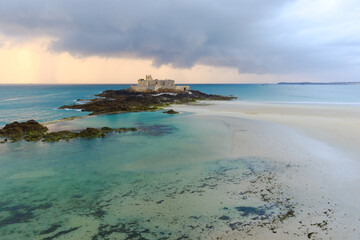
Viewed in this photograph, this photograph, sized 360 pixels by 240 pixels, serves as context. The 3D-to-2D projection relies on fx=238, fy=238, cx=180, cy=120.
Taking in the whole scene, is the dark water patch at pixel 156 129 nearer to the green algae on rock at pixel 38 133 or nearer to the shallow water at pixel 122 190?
the green algae on rock at pixel 38 133

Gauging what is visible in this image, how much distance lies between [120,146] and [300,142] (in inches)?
535

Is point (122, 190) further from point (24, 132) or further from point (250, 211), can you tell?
point (24, 132)

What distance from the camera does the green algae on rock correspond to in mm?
20109

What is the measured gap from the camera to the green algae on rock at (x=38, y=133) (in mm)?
20109

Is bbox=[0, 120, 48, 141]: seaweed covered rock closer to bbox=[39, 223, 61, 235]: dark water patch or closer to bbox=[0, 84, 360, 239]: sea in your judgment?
bbox=[0, 84, 360, 239]: sea

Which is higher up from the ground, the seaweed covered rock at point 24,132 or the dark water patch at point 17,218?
the seaweed covered rock at point 24,132

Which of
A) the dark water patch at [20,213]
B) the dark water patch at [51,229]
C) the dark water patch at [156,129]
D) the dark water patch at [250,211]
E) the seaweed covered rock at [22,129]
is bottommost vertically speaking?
the dark water patch at [20,213]

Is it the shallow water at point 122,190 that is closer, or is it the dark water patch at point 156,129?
the shallow water at point 122,190

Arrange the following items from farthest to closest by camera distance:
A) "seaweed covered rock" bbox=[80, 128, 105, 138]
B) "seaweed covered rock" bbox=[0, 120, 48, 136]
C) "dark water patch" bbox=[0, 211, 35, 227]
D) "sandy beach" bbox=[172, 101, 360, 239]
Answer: "seaweed covered rock" bbox=[0, 120, 48, 136] < "seaweed covered rock" bbox=[80, 128, 105, 138] < "dark water patch" bbox=[0, 211, 35, 227] < "sandy beach" bbox=[172, 101, 360, 239]

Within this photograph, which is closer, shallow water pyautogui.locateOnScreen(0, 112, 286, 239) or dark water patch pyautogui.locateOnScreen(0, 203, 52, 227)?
shallow water pyautogui.locateOnScreen(0, 112, 286, 239)

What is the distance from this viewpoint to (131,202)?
30.6ft

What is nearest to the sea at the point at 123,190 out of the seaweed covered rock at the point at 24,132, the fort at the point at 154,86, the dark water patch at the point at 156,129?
the seaweed covered rock at the point at 24,132

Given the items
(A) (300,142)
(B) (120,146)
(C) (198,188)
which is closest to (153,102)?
(B) (120,146)

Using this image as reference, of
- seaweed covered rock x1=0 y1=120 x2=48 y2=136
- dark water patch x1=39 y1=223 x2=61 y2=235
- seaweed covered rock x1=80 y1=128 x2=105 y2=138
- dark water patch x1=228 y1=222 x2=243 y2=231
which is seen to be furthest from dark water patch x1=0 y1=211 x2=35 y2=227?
seaweed covered rock x1=0 y1=120 x2=48 y2=136
